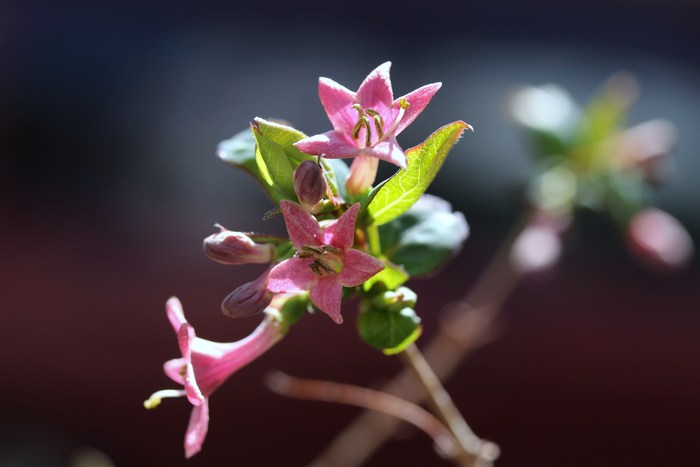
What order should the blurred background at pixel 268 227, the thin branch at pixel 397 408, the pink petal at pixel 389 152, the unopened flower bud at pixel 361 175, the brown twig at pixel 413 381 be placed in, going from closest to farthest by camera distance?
the pink petal at pixel 389 152
the unopened flower bud at pixel 361 175
the thin branch at pixel 397 408
the brown twig at pixel 413 381
the blurred background at pixel 268 227

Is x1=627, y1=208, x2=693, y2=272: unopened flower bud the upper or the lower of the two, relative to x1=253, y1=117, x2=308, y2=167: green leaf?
lower

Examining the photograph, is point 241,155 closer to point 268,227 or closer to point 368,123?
point 368,123

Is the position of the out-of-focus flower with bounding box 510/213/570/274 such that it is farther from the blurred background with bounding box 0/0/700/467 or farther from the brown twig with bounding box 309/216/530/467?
the blurred background with bounding box 0/0/700/467

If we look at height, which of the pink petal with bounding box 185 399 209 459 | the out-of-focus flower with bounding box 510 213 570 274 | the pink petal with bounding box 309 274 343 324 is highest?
the pink petal with bounding box 309 274 343 324

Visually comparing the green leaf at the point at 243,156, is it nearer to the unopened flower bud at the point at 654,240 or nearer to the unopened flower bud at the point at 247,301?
the unopened flower bud at the point at 247,301

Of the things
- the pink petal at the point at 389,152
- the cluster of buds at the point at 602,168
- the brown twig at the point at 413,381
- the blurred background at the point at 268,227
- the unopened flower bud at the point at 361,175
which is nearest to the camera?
the pink petal at the point at 389,152

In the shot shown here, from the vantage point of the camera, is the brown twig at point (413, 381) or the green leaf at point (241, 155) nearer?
the green leaf at point (241, 155)

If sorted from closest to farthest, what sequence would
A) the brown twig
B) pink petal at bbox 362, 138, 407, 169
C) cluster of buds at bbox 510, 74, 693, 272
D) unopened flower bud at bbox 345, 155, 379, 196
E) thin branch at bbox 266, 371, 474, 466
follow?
pink petal at bbox 362, 138, 407, 169, unopened flower bud at bbox 345, 155, 379, 196, thin branch at bbox 266, 371, 474, 466, the brown twig, cluster of buds at bbox 510, 74, 693, 272

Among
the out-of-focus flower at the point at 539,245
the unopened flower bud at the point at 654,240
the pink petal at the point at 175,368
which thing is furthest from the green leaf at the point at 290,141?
the unopened flower bud at the point at 654,240

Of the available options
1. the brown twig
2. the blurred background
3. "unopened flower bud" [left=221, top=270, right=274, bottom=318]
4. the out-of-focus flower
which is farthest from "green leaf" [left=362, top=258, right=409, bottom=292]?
the blurred background
